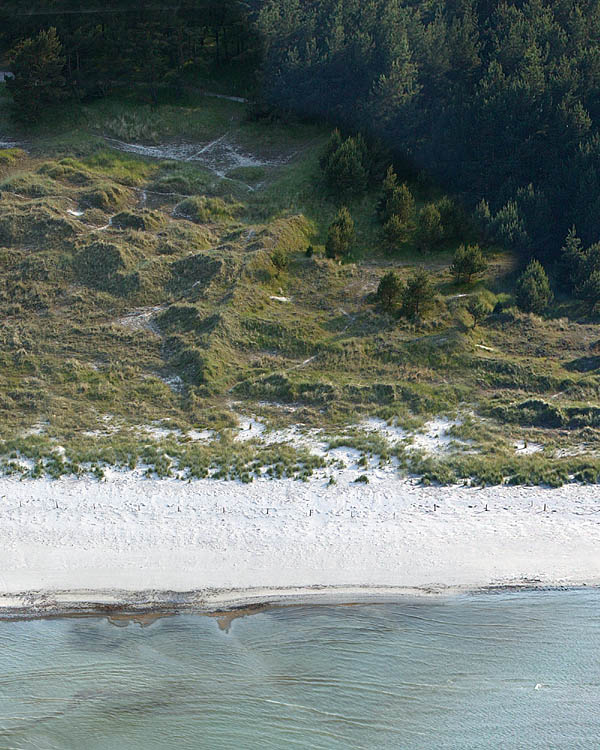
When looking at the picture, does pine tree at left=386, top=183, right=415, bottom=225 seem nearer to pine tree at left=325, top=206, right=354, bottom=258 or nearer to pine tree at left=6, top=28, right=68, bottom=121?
pine tree at left=325, top=206, right=354, bottom=258

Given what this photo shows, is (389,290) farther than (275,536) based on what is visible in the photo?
Yes

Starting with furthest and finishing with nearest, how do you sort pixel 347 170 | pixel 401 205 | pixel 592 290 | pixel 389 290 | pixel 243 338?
pixel 347 170, pixel 401 205, pixel 592 290, pixel 389 290, pixel 243 338

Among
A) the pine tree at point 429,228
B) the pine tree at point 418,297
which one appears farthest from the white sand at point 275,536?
the pine tree at point 429,228

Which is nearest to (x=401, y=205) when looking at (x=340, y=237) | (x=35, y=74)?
(x=340, y=237)

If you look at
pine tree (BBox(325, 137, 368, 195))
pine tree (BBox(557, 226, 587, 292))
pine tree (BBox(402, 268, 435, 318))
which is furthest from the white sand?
pine tree (BBox(325, 137, 368, 195))

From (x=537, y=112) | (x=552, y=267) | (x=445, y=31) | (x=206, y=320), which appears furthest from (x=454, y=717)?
(x=445, y=31)

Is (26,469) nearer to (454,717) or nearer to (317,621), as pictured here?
(317,621)

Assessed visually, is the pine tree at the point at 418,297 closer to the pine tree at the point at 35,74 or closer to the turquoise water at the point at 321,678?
the turquoise water at the point at 321,678

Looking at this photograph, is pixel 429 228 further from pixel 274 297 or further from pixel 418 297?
pixel 274 297
